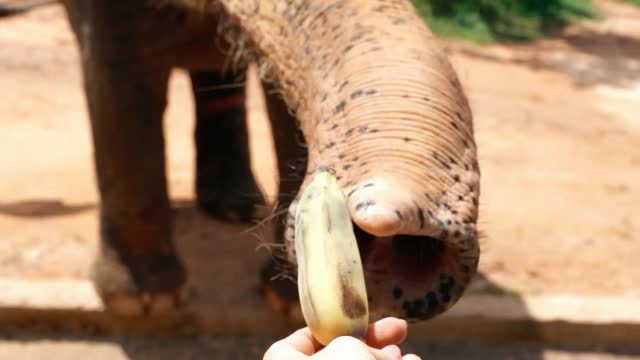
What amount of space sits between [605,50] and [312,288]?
932cm

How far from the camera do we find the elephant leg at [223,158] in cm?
452

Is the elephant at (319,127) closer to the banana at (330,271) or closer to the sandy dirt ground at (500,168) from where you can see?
the banana at (330,271)

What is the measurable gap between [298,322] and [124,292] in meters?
0.56

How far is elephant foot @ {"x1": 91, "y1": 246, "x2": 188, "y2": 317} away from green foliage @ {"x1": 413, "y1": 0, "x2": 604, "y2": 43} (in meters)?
6.19

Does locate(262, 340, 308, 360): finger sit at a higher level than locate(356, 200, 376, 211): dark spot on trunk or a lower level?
lower

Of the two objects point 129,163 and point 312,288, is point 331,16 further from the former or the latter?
point 129,163

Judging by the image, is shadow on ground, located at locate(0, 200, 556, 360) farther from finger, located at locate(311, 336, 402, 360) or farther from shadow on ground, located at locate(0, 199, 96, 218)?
finger, located at locate(311, 336, 402, 360)

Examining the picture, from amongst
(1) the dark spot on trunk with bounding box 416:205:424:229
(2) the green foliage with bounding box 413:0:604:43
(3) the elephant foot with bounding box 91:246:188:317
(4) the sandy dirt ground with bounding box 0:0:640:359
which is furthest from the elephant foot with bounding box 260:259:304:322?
(2) the green foliage with bounding box 413:0:604:43

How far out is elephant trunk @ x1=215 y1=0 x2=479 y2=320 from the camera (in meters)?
1.71

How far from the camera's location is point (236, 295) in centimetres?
383

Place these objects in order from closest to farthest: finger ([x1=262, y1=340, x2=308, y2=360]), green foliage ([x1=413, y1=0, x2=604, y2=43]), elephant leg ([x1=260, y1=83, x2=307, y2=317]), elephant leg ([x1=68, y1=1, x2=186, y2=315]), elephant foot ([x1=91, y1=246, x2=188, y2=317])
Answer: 1. finger ([x1=262, y1=340, x2=308, y2=360])
2. elephant leg ([x1=260, y1=83, x2=307, y2=317])
3. elephant leg ([x1=68, y1=1, x2=186, y2=315])
4. elephant foot ([x1=91, y1=246, x2=188, y2=317])
5. green foliage ([x1=413, y1=0, x2=604, y2=43])

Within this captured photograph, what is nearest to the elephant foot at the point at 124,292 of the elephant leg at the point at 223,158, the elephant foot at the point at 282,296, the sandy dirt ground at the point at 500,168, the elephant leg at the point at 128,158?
the elephant leg at the point at 128,158

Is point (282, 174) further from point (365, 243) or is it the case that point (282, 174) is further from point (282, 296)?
point (365, 243)

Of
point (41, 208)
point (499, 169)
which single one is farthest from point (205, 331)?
point (499, 169)
